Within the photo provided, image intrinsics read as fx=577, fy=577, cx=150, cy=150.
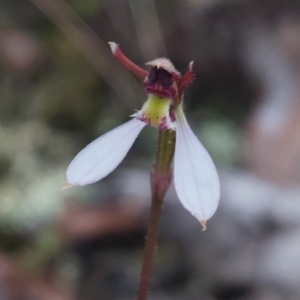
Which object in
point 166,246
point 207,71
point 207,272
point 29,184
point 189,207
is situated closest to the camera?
point 189,207

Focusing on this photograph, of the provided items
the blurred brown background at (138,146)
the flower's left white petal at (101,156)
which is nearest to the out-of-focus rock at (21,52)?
the blurred brown background at (138,146)

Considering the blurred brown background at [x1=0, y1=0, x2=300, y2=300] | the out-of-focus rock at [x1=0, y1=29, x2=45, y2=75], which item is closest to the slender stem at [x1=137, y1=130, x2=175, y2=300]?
the blurred brown background at [x1=0, y1=0, x2=300, y2=300]

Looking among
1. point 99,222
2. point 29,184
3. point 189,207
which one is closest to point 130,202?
point 99,222

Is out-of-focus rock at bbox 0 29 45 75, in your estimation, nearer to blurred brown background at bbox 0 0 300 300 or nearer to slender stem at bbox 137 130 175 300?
blurred brown background at bbox 0 0 300 300

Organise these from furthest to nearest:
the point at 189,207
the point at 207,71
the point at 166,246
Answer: the point at 207,71 → the point at 166,246 → the point at 189,207

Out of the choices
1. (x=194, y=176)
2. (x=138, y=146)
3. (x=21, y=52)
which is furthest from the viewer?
(x=21, y=52)

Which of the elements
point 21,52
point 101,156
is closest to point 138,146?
point 21,52

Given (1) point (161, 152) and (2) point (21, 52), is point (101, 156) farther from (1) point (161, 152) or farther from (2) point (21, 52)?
(2) point (21, 52)

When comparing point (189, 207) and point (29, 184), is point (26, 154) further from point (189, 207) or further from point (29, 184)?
point (189, 207)
